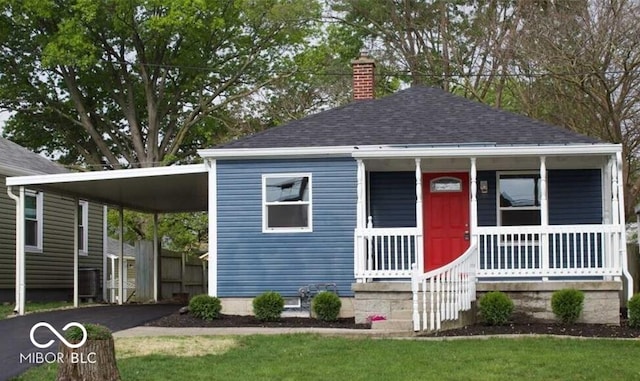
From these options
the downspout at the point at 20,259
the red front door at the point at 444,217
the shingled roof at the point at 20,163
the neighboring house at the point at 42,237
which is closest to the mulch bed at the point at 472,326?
the red front door at the point at 444,217

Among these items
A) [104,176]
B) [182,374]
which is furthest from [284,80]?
[182,374]

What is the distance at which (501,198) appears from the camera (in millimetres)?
17031

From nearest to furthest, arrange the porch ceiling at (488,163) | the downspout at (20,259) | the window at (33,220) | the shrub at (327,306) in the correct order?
the shrub at (327,306) → the porch ceiling at (488,163) → the downspout at (20,259) → the window at (33,220)

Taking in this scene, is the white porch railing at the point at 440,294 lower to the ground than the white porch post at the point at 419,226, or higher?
lower

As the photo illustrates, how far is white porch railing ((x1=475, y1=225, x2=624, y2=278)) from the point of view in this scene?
49.5ft

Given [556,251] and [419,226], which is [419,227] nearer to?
[419,226]

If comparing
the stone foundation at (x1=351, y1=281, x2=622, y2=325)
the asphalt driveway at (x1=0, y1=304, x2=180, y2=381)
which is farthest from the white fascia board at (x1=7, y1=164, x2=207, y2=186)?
the stone foundation at (x1=351, y1=281, x2=622, y2=325)

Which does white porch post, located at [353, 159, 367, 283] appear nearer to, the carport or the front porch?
the front porch

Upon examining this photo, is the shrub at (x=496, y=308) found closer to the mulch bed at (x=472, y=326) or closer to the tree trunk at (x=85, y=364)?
the mulch bed at (x=472, y=326)

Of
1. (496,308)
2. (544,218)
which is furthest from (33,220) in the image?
(496,308)

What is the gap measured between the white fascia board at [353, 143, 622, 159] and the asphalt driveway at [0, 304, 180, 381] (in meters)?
4.78

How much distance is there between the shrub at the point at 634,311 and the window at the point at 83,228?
1577cm

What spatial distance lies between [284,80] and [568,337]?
2263 centimetres

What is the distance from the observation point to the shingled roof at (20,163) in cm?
2120
